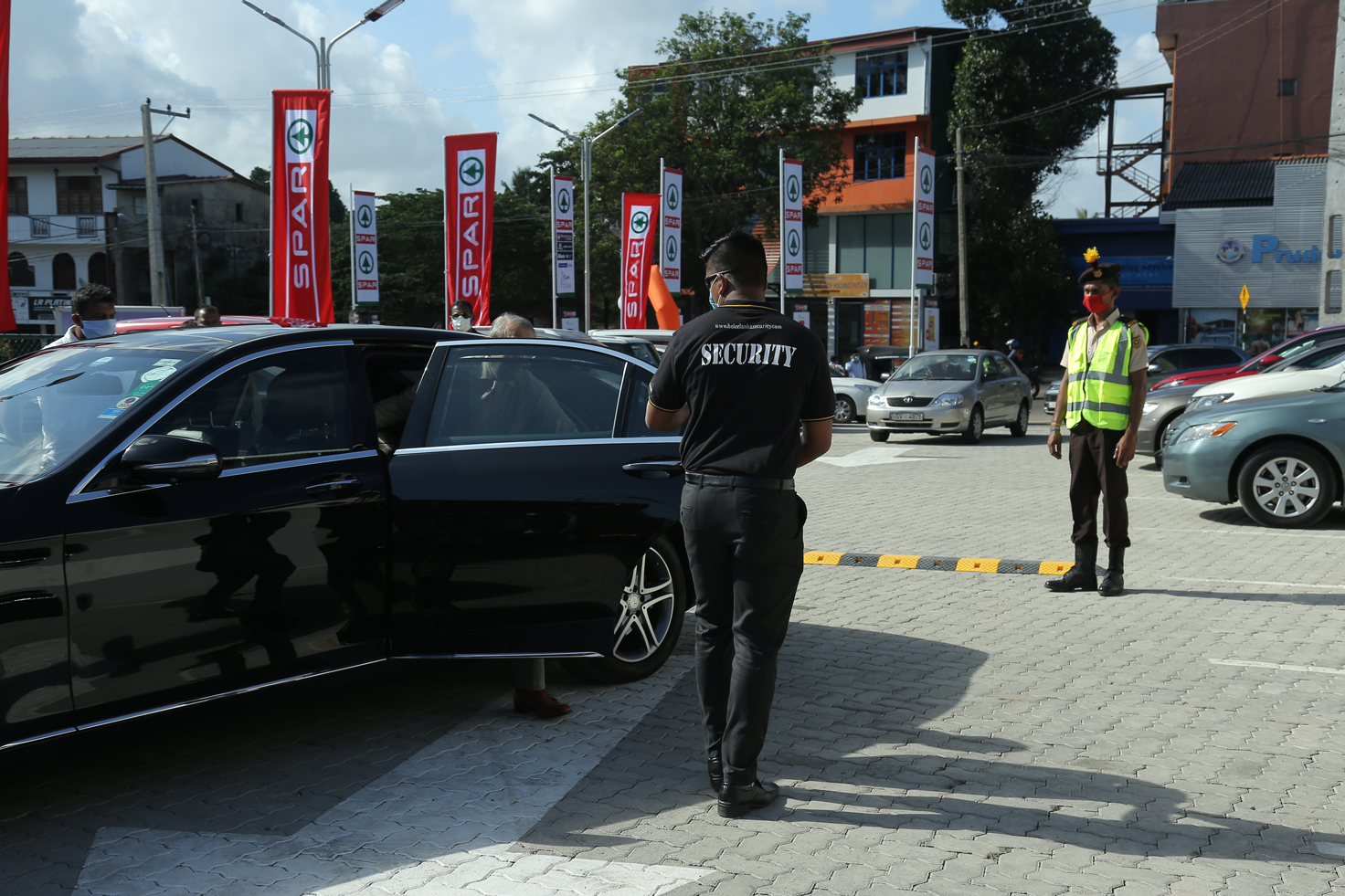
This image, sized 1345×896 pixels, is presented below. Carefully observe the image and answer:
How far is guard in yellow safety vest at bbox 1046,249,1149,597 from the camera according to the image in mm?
7137

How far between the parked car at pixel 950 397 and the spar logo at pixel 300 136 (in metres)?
9.88

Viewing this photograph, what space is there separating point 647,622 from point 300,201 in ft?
41.1

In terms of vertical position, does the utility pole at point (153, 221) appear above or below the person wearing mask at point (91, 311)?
above

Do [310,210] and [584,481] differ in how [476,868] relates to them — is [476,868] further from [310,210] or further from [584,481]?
[310,210]

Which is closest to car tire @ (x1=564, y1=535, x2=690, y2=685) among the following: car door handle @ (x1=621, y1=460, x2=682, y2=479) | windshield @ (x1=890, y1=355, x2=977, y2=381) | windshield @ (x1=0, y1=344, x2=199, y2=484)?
car door handle @ (x1=621, y1=460, x2=682, y2=479)

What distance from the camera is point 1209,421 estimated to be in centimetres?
992

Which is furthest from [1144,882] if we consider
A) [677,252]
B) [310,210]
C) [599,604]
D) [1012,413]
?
[677,252]

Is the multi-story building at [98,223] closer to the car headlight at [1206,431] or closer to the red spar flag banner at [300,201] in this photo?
the red spar flag banner at [300,201]

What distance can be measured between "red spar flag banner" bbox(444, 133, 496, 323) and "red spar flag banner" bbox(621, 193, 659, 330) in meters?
7.63

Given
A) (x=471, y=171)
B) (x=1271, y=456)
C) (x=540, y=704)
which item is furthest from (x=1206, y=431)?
(x=471, y=171)

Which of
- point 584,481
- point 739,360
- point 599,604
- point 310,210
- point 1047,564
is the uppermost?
point 310,210

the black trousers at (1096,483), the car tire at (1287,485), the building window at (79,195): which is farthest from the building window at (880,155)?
the black trousers at (1096,483)

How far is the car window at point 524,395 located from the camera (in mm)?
4812

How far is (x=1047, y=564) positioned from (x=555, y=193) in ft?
75.7
